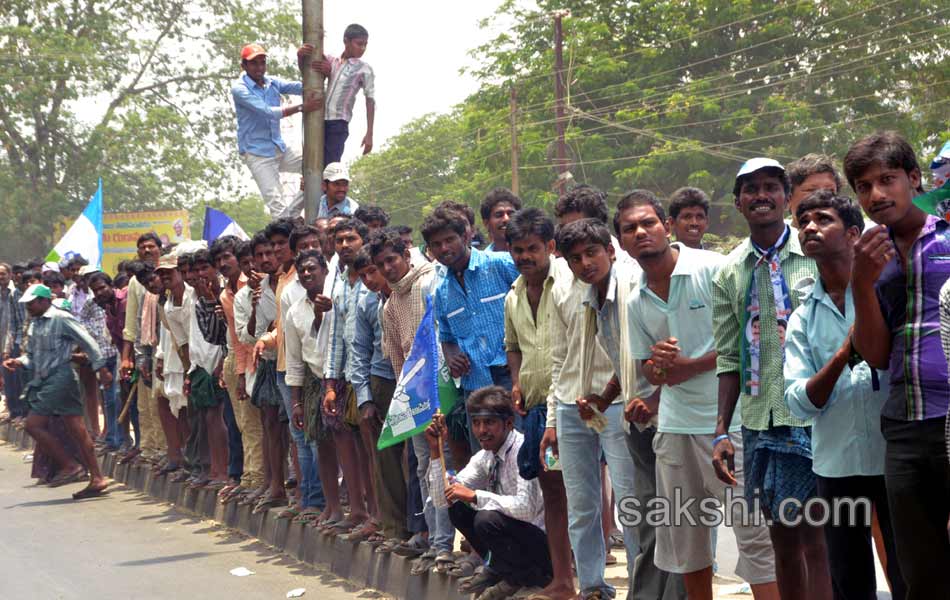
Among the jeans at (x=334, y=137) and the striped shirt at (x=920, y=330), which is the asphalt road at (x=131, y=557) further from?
the striped shirt at (x=920, y=330)

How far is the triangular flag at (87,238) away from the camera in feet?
58.1

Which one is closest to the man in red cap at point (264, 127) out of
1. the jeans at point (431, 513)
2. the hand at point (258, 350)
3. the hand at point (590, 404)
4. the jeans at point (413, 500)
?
the hand at point (258, 350)

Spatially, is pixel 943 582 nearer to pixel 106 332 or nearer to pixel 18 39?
pixel 106 332

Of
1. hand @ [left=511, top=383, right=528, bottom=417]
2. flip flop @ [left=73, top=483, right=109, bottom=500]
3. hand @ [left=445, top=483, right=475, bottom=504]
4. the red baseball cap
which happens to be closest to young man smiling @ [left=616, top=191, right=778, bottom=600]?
hand @ [left=511, top=383, right=528, bottom=417]

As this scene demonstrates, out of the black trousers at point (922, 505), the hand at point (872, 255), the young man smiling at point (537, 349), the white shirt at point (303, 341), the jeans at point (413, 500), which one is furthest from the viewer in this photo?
the white shirt at point (303, 341)

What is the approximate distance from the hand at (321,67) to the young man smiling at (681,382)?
482 cm

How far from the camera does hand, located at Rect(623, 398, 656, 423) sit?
17.5ft

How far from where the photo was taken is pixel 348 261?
811 cm

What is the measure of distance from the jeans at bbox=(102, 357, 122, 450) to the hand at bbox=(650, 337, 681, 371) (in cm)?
1085

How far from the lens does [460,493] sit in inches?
Answer: 253

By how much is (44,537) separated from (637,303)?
6.83m

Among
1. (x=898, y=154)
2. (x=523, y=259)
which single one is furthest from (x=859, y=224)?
(x=523, y=259)

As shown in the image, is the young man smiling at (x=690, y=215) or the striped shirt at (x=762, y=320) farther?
the young man smiling at (x=690, y=215)

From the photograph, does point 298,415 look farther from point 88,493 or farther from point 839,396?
point 839,396
